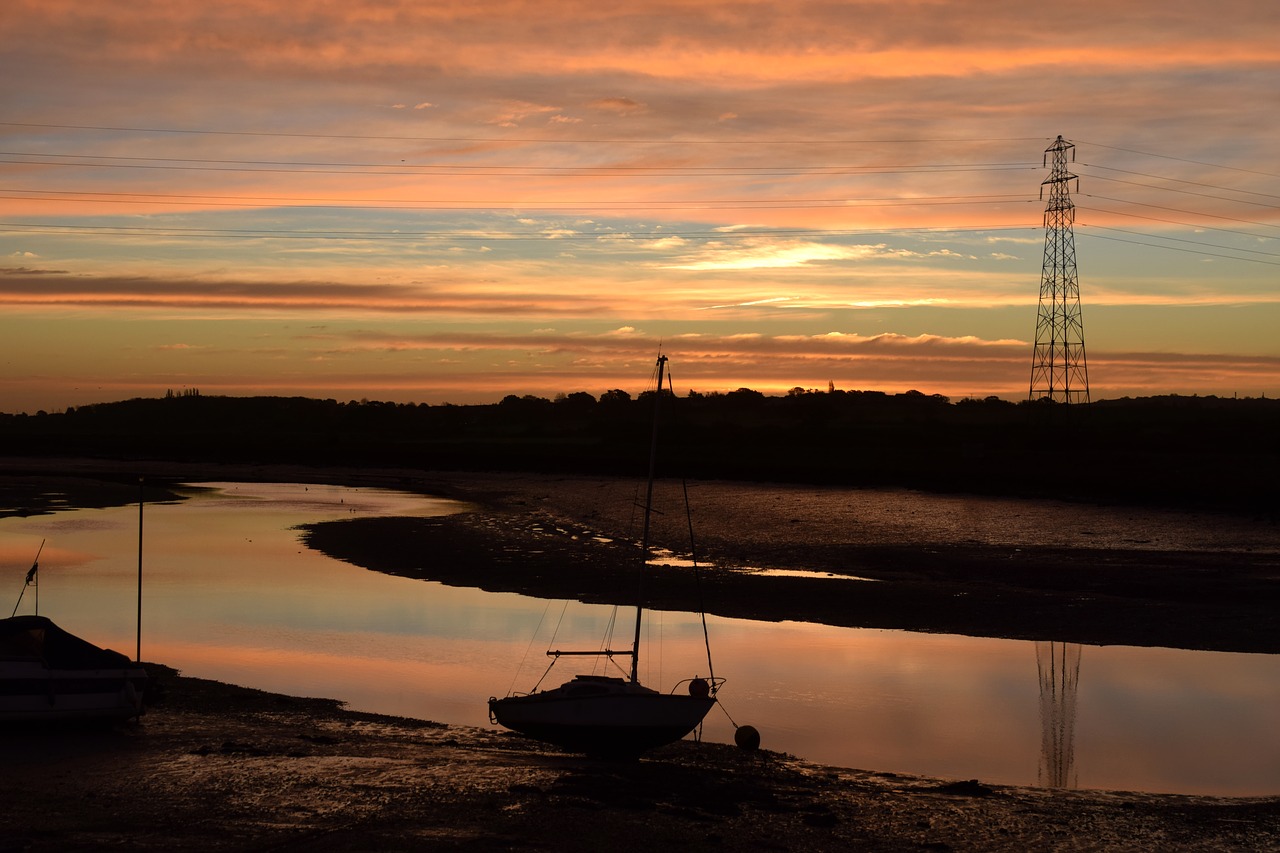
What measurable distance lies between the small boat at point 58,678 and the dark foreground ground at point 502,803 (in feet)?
1.42

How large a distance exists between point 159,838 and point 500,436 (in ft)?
575

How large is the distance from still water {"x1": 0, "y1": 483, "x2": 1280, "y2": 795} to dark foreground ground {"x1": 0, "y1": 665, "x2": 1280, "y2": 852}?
202 centimetres

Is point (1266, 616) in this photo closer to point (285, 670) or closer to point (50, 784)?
point (285, 670)

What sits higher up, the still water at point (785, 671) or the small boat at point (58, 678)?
the small boat at point (58, 678)

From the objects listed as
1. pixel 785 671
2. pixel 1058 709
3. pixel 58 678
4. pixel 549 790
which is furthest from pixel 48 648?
pixel 1058 709

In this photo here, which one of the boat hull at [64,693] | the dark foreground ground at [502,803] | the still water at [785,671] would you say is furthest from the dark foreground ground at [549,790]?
the still water at [785,671]

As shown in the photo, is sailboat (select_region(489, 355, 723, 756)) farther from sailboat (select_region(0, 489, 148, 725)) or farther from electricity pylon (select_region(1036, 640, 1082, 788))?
sailboat (select_region(0, 489, 148, 725))

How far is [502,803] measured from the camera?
16016 mm

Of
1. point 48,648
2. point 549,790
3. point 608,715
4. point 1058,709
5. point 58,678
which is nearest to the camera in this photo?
point 549,790

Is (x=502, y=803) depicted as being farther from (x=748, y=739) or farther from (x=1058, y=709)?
(x=1058, y=709)

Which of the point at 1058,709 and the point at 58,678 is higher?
the point at 58,678

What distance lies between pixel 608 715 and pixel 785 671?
9037 mm

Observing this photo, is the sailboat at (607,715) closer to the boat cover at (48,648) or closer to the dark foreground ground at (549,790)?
the dark foreground ground at (549,790)

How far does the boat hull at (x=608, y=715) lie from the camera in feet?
61.1
